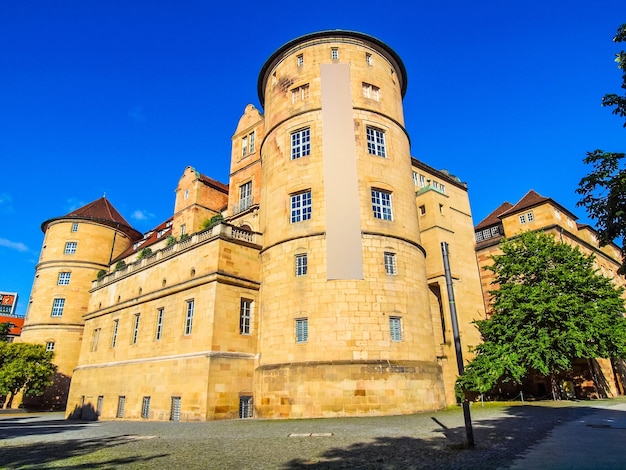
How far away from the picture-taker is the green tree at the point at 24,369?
3766 cm

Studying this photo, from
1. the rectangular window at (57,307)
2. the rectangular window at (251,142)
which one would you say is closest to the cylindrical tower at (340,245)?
the rectangular window at (251,142)

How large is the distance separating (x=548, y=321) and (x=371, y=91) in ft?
59.0

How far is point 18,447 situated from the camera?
12.3 metres

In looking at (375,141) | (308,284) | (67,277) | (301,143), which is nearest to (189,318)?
(308,284)

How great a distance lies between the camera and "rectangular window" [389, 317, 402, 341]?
2136 centimetres

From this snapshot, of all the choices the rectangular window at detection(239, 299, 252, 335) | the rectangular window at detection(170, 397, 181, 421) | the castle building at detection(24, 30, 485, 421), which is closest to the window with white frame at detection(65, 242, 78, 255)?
the castle building at detection(24, 30, 485, 421)

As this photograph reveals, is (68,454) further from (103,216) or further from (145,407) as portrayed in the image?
(103,216)

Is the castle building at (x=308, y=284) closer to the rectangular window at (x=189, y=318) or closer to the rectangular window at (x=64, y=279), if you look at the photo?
the rectangular window at (x=189, y=318)

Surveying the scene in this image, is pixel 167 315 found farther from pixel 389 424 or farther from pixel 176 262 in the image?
pixel 389 424

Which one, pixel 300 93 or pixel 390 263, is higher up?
pixel 300 93

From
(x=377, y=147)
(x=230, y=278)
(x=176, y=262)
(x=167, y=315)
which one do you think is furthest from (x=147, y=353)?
(x=377, y=147)

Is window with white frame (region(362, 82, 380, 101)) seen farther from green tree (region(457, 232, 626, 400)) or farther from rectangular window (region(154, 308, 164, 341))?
rectangular window (region(154, 308, 164, 341))

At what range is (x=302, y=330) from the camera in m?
21.6

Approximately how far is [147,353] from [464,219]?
27.6 m
